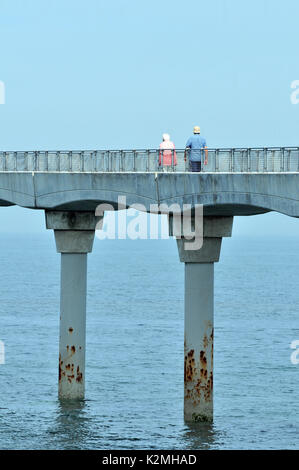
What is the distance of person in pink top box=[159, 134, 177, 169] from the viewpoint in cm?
4950

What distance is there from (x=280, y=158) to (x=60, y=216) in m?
14.1

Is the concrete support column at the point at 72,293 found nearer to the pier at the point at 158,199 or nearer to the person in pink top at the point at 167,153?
the pier at the point at 158,199

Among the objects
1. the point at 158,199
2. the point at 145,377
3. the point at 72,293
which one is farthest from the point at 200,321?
the point at 145,377

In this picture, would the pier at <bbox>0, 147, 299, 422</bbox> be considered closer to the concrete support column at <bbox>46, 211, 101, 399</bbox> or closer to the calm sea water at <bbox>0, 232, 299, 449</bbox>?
the concrete support column at <bbox>46, 211, 101, 399</bbox>

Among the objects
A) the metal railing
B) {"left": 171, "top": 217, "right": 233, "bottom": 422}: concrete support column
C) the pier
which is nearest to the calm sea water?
{"left": 171, "top": 217, "right": 233, "bottom": 422}: concrete support column

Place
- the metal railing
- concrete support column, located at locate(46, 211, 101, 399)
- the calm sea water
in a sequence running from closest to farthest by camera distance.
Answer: the metal railing < the calm sea water < concrete support column, located at locate(46, 211, 101, 399)

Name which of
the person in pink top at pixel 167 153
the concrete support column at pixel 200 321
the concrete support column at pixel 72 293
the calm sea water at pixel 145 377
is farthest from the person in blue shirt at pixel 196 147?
the calm sea water at pixel 145 377

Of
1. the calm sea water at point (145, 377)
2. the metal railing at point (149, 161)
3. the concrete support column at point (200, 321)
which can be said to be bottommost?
the calm sea water at point (145, 377)

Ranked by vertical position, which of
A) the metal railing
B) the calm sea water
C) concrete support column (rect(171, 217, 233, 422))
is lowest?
the calm sea water

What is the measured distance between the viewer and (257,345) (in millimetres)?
86812

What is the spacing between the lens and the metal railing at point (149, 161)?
45.3 meters

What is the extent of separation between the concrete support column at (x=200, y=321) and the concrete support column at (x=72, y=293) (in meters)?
6.67

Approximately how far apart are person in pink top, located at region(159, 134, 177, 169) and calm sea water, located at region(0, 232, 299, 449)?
1043 cm

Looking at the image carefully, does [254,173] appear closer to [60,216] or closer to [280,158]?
[280,158]
